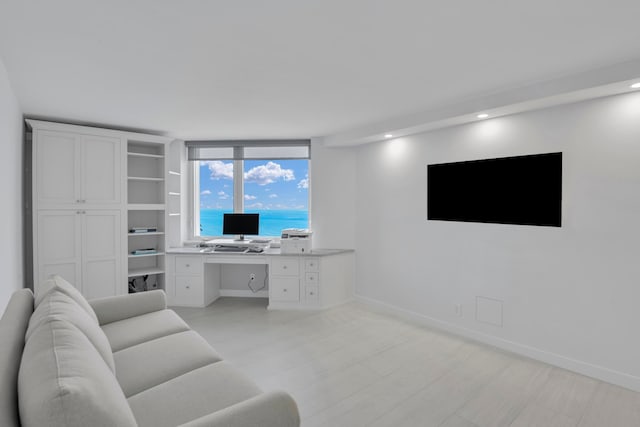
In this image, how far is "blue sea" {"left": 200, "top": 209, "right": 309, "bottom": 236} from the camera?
17.3 ft

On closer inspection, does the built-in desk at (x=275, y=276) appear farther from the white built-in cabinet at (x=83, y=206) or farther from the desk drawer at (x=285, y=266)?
the white built-in cabinet at (x=83, y=206)

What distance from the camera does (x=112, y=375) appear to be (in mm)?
1296

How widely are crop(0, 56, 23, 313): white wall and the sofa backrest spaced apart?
3.18 feet

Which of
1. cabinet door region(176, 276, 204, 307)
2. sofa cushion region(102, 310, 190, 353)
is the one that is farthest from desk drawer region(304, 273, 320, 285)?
sofa cushion region(102, 310, 190, 353)

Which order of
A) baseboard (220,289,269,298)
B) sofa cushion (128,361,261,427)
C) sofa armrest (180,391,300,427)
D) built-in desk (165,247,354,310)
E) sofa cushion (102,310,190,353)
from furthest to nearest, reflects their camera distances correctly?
baseboard (220,289,269,298)
built-in desk (165,247,354,310)
sofa cushion (102,310,190,353)
sofa cushion (128,361,261,427)
sofa armrest (180,391,300,427)

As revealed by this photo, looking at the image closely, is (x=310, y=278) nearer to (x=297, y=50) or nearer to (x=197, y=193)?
(x=197, y=193)

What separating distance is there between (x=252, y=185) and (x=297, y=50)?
3.31 meters

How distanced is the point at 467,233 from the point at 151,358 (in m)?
3.10

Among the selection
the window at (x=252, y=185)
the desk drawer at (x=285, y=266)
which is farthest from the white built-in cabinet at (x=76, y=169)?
the desk drawer at (x=285, y=266)

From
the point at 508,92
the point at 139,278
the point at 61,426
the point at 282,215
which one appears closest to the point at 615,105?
the point at 508,92

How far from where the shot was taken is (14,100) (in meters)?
2.98

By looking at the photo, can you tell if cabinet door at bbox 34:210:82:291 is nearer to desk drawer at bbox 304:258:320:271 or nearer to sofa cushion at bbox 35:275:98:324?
sofa cushion at bbox 35:275:98:324

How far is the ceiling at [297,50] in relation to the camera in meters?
1.69

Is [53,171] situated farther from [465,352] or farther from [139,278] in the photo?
[465,352]
